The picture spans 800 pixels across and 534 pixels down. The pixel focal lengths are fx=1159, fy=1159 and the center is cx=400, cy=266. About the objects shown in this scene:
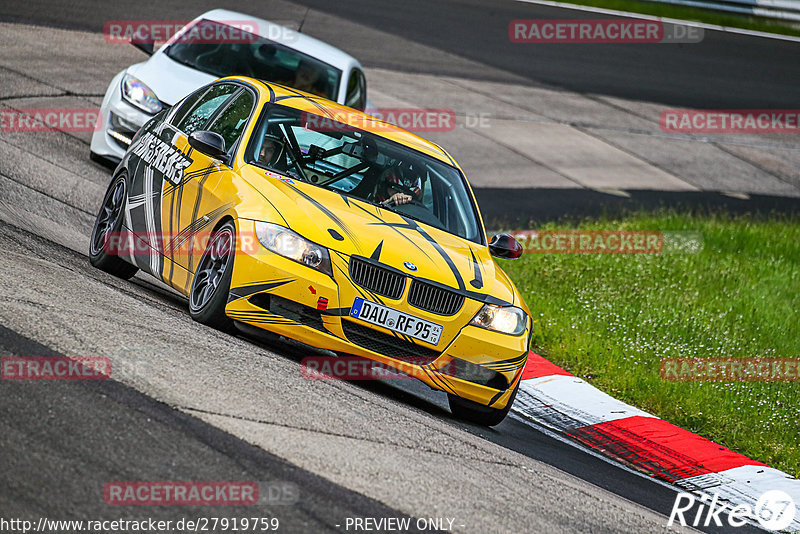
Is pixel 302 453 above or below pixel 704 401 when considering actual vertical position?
above

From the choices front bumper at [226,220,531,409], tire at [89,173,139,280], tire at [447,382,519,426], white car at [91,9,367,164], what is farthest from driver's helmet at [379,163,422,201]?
white car at [91,9,367,164]

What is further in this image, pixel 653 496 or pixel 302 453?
pixel 653 496

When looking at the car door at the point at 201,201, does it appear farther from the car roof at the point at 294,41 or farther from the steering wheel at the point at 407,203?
the car roof at the point at 294,41

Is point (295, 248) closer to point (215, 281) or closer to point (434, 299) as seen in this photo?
point (215, 281)

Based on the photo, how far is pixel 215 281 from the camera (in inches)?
274

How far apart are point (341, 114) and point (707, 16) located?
2371 cm

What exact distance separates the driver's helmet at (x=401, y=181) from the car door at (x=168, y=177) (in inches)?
44.6

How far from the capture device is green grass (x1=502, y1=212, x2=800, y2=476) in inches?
351

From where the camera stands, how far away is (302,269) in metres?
6.66

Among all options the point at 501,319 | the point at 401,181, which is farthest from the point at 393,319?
the point at 401,181

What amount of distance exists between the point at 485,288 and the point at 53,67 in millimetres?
10717

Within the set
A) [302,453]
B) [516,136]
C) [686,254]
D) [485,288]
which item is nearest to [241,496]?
[302,453]

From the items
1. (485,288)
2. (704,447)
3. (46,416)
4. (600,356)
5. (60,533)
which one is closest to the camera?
(60,533)

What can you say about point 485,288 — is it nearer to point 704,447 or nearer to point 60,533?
point 704,447
